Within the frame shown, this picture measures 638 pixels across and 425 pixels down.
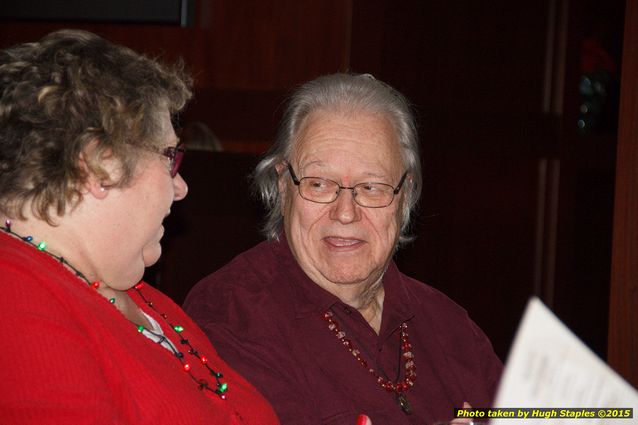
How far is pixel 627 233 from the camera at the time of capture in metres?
2.38

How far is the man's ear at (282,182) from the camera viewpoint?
2316 millimetres

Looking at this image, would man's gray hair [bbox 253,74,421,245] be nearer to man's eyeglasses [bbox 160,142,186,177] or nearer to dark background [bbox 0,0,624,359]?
dark background [bbox 0,0,624,359]

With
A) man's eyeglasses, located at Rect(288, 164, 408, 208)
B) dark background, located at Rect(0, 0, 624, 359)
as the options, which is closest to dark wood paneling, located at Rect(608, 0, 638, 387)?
man's eyeglasses, located at Rect(288, 164, 408, 208)

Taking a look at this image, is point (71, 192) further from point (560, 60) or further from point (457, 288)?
point (560, 60)

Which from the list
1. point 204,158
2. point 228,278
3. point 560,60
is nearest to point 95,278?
point 228,278

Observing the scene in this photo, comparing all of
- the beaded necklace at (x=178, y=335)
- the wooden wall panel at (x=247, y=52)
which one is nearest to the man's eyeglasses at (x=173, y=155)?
the beaded necklace at (x=178, y=335)

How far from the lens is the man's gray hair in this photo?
2264 mm

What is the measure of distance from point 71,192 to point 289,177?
2.98ft

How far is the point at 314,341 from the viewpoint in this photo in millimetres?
2053

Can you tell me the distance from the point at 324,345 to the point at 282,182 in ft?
1.64

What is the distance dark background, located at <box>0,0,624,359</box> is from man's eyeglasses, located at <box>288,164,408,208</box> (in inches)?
26.1

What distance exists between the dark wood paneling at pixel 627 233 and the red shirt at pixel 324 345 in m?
0.35

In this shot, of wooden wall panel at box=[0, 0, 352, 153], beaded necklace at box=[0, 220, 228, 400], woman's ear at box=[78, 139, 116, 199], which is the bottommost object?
beaded necklace at box=[0, 220, 228, 400]

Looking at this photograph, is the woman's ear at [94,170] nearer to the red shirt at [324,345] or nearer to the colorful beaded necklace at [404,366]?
the red shirt at [324,345]
